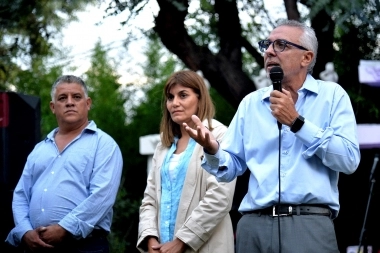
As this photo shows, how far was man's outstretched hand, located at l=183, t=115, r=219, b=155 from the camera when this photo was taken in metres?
3.72

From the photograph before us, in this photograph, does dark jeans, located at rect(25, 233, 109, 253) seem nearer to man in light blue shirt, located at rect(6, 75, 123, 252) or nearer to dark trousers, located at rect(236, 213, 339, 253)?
man in light blue shirt, located at rect(6, 75, 123, 252)

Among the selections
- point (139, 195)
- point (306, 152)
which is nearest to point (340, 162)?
point (306, 152)

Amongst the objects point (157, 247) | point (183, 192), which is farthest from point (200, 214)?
point (157, 247)

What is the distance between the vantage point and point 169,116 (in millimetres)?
5266

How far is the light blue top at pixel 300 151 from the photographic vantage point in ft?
12.0

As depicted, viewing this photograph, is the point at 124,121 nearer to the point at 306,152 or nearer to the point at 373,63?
the point at 373,63

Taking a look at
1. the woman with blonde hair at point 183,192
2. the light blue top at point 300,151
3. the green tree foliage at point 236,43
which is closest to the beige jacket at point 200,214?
the woman with blonde hair at point 183,192

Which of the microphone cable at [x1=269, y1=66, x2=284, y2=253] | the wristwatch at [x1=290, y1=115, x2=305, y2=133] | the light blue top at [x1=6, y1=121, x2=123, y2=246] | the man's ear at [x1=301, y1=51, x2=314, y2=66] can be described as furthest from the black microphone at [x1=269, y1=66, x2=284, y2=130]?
the light blue top at [x1=6, y1=121, x2=123, y2=246]

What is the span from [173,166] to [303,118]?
5.08ft

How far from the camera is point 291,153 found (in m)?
3.82

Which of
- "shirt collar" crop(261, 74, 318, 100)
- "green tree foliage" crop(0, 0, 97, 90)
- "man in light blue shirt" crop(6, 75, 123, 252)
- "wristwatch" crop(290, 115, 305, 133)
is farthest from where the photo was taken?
"green tree foliage" crop(0, 0, 97, 90)

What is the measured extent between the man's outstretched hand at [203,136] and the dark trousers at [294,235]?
398 mm

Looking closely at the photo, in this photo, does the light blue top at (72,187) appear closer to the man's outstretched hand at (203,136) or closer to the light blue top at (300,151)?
the light blue top at (300,151)

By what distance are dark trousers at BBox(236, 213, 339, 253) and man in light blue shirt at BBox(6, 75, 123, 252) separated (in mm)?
1747
